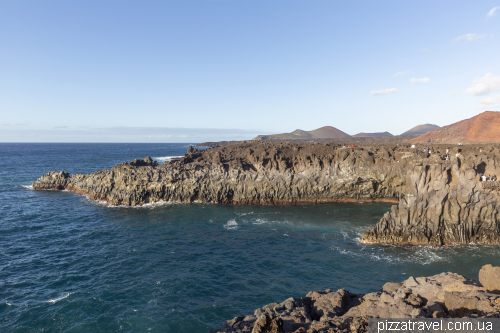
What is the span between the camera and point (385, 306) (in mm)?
11836

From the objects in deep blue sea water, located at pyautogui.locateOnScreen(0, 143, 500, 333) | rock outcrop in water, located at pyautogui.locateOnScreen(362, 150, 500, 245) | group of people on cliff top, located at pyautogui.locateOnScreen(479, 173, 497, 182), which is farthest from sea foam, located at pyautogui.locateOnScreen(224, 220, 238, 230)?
group of people on cliff top, located at pyautogui.locateOnScreen(479, 173, 497, 182)

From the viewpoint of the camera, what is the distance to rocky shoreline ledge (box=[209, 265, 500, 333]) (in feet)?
33.1

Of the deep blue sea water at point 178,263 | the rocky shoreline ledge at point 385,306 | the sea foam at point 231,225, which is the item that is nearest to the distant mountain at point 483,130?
the deep blue sea water at point 178,263

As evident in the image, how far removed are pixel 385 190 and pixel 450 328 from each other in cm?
4183

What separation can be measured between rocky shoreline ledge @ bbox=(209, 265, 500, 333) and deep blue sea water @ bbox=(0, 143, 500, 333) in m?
6.01

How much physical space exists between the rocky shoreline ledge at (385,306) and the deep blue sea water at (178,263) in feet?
19.7

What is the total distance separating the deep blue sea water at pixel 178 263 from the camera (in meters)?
18.3

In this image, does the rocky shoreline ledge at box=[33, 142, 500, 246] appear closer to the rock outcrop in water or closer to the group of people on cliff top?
the group of people on cliff top

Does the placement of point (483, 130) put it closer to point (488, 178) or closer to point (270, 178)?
point (488, 178)

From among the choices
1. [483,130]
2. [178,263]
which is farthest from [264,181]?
[483,130]

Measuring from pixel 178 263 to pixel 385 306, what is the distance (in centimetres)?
1930

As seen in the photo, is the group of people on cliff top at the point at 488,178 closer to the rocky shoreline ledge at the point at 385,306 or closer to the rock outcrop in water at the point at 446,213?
the rock outcrop in water at the point at 446,213

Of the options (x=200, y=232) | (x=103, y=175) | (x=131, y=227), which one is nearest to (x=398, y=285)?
(x=200, y=232)

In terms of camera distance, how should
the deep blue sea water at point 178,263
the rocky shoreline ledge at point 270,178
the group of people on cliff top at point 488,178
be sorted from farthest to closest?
the rocky shoreline ledge at point 270,178 → the group of people on cliff top at point 488,178 → the deep blue sea water at point 178,263
